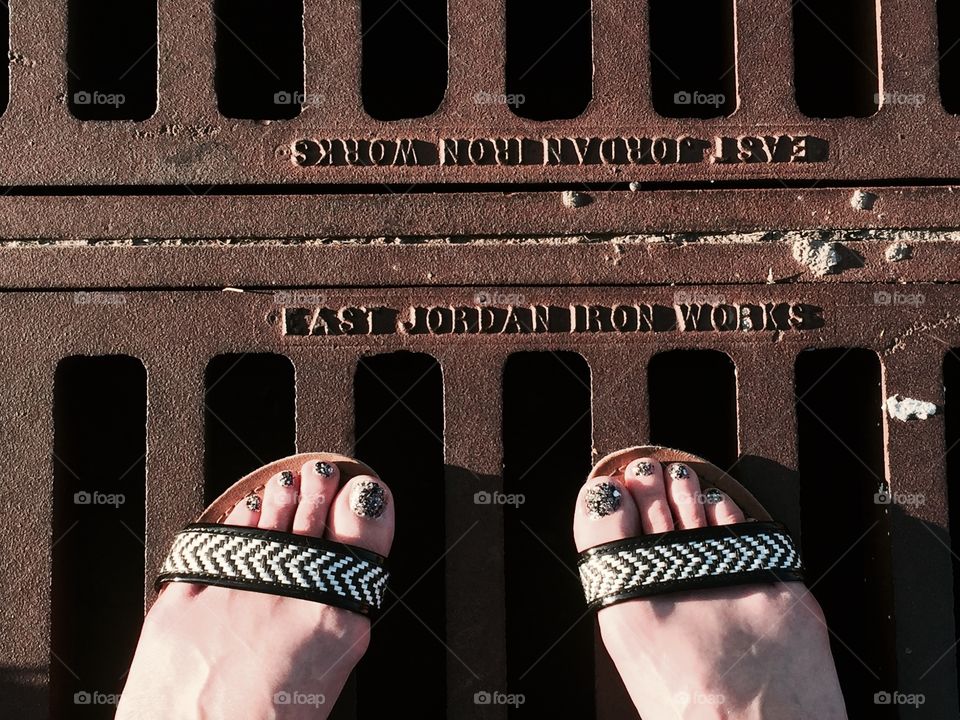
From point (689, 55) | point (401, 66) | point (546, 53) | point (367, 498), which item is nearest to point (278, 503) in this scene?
point (367, 498)

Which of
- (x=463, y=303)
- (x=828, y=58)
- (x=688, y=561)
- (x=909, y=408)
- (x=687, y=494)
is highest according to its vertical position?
(x=828, y=58)

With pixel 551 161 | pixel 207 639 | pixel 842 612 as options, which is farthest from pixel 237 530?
pixel 842 612

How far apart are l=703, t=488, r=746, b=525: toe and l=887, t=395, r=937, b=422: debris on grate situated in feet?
0.90

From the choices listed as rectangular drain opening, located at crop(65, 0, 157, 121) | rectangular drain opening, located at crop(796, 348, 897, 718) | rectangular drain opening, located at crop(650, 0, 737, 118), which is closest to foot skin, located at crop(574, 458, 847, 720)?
rectangular drain opening, located at crop(796, 348, 897, 718)

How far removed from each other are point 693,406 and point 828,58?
66 cm

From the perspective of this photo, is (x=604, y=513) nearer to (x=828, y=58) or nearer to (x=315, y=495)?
(x=315, y=495)

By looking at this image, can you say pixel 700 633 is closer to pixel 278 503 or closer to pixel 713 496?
pixel 713 496

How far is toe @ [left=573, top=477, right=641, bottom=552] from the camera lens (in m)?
1.34

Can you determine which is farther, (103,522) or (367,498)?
(103,522)

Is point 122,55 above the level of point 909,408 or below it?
above

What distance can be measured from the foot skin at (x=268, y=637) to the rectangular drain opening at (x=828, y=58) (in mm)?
1012

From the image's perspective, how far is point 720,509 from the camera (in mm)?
1368

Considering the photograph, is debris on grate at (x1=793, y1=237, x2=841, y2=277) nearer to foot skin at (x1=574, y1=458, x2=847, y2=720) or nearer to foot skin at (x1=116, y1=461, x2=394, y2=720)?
foot skin at (x1=574, y1=458, x2=847, y2=720)

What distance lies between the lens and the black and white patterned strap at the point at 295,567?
1.32m
